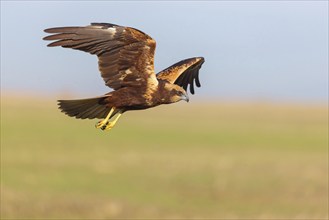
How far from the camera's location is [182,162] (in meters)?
27.7

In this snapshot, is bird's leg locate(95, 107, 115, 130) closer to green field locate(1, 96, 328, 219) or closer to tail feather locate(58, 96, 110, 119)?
tail feather locate(58, 96, 110, 119)

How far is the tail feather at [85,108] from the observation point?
12.0 meters

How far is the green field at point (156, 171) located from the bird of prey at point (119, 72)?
5585mm

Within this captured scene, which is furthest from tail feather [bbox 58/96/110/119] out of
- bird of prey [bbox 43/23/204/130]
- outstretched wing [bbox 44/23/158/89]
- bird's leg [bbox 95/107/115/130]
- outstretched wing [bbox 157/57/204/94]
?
outstretched wing [bbox 157/57/204/94]

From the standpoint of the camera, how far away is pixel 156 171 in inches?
998

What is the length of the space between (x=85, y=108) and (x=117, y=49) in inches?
32.8

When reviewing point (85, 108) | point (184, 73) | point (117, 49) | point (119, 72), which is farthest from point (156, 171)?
point (117, 49)

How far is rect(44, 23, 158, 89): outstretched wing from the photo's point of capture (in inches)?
466

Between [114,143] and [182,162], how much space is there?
5093 mm

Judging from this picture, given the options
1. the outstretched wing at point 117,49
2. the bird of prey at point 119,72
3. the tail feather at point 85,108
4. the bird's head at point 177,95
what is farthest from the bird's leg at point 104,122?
the bird's head at point 177,95

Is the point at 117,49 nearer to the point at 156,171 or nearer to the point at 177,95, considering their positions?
the point at 177,95

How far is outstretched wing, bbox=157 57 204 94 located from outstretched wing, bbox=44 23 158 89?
3.31 feet

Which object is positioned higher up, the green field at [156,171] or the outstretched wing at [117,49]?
the outstretched wing at [117,49]

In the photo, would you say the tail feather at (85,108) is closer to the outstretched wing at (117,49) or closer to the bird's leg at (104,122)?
the bird's leg at (104,122)
